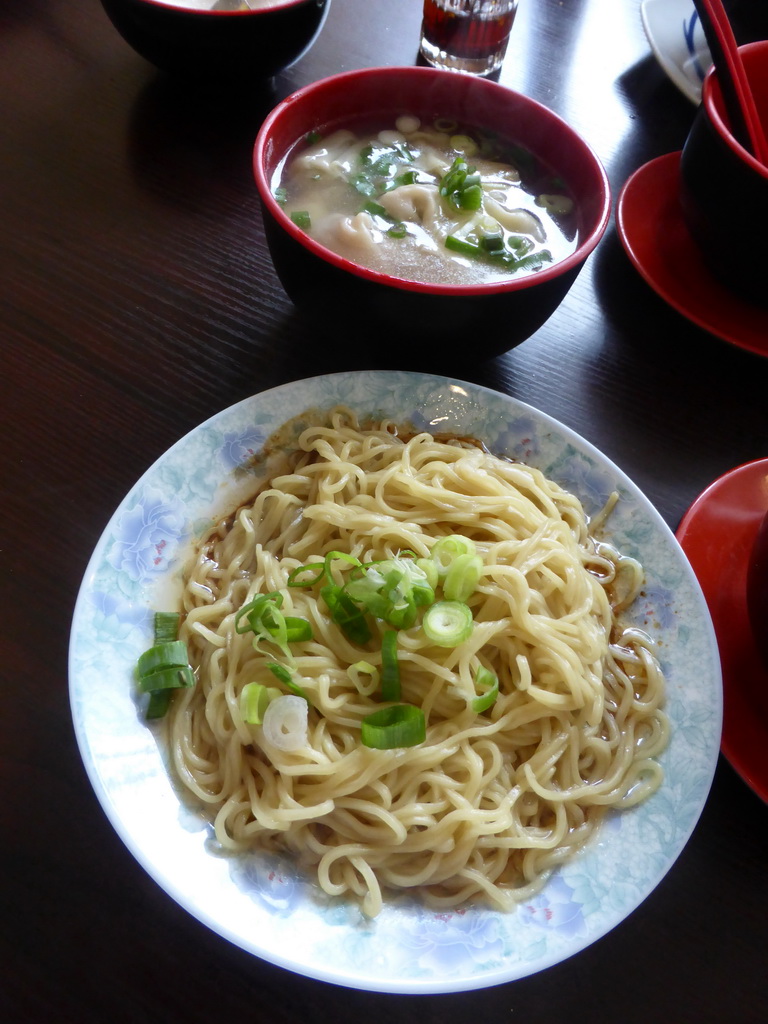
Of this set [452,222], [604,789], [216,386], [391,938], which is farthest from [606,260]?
[391,938]

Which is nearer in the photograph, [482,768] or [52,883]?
[52,883]

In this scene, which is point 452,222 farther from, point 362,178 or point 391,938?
point 391,938

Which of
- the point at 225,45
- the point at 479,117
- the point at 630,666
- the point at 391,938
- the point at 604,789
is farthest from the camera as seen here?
the point at 225,45

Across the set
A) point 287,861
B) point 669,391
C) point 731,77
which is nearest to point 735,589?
point 669,391

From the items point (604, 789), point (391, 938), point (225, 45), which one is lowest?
point (604, 789)

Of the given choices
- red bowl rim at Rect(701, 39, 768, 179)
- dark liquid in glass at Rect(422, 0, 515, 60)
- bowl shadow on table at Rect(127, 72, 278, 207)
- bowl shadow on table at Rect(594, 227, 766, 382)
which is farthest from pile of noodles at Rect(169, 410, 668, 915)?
dark liquid in glass at Rect(422, 0, 515, 60)

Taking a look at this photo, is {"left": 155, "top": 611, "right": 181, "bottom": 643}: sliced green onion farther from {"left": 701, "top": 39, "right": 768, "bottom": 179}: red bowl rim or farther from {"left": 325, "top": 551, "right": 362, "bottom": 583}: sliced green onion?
{"left": 701, "top": 39, "right": 768, "bottom": 179}: red bowl rim
